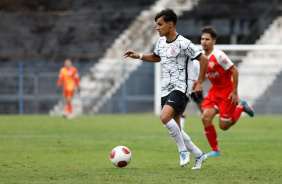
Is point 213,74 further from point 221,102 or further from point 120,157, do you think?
point 120,157

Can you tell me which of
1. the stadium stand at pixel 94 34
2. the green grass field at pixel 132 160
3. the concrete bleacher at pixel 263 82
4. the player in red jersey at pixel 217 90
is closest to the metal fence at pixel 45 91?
the stadium stand at pixel 94 34

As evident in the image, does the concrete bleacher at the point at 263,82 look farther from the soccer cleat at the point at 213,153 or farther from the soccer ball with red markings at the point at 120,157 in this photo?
the soccer ball with red markings at the point at 120,157

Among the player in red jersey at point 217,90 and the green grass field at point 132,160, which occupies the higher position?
the player in red jersey at point 217,90

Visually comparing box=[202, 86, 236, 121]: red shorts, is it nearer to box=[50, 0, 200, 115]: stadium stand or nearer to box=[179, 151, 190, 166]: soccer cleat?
box=[179, 151, 190, 166]: soccer cleat

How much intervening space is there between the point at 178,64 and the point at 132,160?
1776 millimetres

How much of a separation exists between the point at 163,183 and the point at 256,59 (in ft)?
65.3

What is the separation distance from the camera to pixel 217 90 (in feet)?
30.6

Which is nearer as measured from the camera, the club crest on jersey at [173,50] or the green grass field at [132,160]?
the green grass field at [132,160]

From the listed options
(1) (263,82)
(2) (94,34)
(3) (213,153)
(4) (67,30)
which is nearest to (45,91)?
(4) (67,30)

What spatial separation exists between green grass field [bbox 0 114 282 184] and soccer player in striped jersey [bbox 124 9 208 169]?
309mm

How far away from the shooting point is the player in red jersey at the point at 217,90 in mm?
8891

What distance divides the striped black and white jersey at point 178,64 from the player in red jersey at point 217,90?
1.63 meters

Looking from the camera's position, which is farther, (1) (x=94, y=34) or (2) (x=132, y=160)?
(1) (x=94, y=34)

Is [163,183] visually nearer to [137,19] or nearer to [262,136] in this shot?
[262,136]
